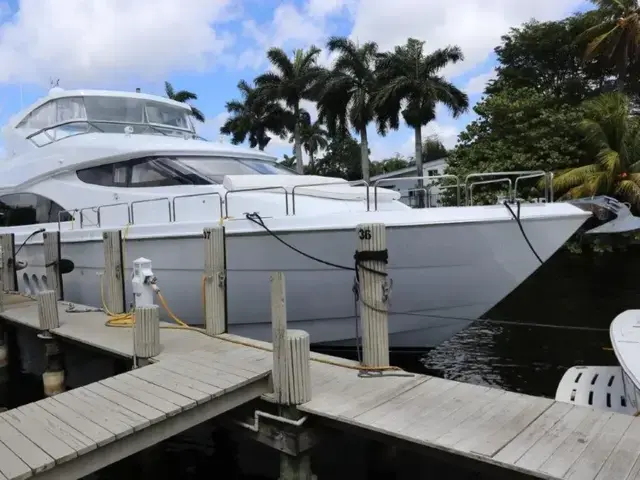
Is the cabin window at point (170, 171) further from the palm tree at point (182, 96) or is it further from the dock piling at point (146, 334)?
the palm tree at point (182, 96)

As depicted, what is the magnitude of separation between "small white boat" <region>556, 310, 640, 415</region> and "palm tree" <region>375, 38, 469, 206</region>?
21301 millimetres

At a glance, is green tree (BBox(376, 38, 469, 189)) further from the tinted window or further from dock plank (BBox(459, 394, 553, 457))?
dock plank (BBox(459, 394, 553, 457))

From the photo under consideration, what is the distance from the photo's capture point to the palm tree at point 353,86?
2708 centimetres

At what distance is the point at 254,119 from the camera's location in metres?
36.6

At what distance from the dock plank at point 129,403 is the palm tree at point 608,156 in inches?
633

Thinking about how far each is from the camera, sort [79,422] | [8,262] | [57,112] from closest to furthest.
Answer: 1. [79,422]
2. [8,262]
3. [57,112]

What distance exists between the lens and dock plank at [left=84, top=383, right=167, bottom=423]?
→ 3729mm

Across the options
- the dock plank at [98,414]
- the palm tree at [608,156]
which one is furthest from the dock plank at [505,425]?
the palm tree at [608,156]

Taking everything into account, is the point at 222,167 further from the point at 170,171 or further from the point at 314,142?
the point at 314,142

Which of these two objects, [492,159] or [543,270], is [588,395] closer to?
[543,270]

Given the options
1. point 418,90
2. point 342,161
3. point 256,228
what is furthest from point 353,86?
point 256,228

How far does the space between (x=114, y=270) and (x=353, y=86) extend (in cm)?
2237

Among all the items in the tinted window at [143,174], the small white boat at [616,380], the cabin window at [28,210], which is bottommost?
the small white boat at [616,380]

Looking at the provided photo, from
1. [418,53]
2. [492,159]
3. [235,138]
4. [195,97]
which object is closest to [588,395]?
[492,159]
